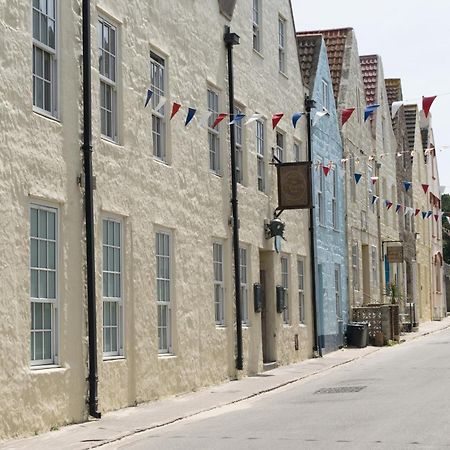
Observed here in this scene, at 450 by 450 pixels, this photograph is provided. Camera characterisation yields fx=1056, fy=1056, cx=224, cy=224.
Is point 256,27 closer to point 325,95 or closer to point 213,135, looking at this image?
point 213,135

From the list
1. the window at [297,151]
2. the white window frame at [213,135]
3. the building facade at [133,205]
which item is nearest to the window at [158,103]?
the building facade at [133,205]

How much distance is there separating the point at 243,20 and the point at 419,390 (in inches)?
368

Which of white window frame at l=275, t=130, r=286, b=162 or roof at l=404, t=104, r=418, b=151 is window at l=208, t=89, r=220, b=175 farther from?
roof at l=404, t=104, r=418, b=151

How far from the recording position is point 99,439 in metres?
12.0

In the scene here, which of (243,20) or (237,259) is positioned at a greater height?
(243,20)

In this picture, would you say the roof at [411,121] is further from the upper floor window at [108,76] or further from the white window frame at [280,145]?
the upper floor window at [108,76]

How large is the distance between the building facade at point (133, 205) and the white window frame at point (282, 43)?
61.9 inches

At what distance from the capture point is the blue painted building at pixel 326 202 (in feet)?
91.4

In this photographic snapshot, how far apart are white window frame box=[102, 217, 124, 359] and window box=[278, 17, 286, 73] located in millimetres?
11164

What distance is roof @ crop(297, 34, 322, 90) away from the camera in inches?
1126

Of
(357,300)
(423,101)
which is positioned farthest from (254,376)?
(357,300)

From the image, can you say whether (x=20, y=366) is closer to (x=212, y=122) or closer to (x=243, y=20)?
(x=212, y=122)

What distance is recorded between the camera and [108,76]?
15414mm

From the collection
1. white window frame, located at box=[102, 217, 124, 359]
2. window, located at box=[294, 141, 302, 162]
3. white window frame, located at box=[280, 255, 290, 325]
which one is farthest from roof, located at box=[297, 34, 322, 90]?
white window frame, located at box=[102, 217, 124, 359]
